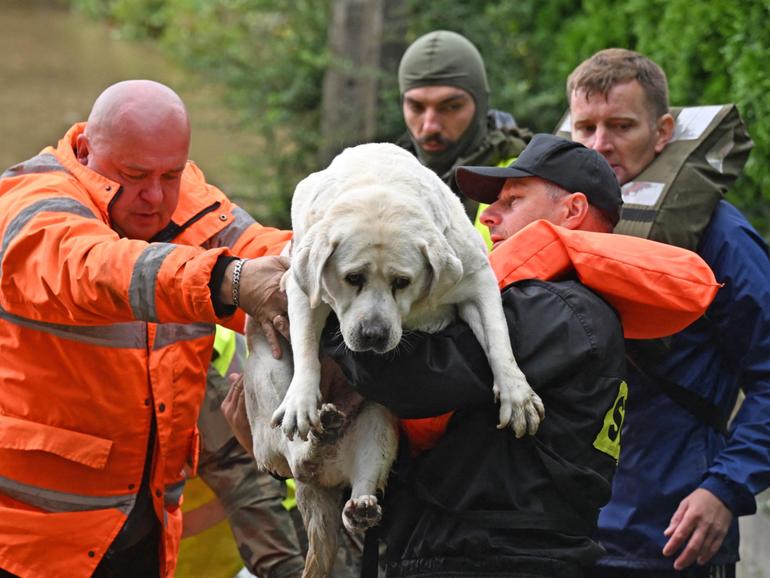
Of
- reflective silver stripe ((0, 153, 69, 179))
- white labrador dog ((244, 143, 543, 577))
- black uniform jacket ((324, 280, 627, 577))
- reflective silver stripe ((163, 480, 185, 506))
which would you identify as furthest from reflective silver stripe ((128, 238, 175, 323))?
reflective silver stripe ((163, 480, 185, 506))

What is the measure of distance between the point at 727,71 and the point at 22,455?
15.2ft

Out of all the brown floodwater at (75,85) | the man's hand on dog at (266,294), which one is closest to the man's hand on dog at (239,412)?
the man's hand on dog at (266,294)

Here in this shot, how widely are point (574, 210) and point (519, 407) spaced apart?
2.53ft

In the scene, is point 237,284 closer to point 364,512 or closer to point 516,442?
point 364,512

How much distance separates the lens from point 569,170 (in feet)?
11.4

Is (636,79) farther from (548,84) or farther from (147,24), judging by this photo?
(147,24)

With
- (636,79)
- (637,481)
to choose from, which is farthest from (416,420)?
(636,79)

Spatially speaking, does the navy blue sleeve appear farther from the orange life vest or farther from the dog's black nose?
the dog's black nose

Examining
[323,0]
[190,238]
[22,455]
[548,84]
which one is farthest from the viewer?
[323,0]

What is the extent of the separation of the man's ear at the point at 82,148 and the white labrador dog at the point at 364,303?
991 millimetres

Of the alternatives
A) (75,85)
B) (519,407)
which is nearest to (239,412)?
(519,407)

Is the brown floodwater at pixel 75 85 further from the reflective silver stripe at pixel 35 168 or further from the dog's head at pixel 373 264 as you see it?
the dog's head at pixel 373 264

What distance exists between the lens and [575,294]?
316cm

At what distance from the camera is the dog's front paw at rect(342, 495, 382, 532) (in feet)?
10.9
